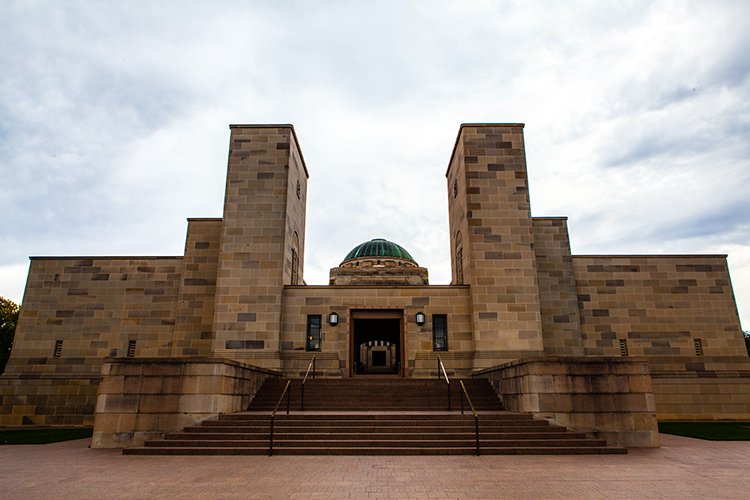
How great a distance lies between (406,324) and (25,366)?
15685 millimetres

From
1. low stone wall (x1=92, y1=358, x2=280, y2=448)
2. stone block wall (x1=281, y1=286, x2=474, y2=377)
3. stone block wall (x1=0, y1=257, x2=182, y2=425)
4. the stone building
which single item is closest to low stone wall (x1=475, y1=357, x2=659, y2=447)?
the stone building

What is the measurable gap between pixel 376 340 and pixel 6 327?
27153 mm

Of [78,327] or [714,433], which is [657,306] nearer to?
[714,433]

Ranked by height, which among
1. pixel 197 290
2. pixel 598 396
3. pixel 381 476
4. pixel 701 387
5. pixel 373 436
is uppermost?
pixel 197 290

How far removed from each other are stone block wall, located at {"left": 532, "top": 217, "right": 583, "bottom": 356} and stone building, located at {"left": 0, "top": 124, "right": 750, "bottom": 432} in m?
0.05

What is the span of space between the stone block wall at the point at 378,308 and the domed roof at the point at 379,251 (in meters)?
21.3

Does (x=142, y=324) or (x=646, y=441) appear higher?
(x=142, y=324)

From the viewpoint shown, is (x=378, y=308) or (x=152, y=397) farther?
(x=378, y=308)

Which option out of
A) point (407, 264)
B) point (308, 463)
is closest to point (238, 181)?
point (308, 463)

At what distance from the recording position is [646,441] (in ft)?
37.9

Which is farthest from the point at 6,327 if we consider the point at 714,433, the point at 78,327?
the point at 714,433

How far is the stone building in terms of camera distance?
19.2 metres

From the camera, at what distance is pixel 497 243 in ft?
65.6

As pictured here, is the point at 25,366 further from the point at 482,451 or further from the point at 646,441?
the point at 646,441
